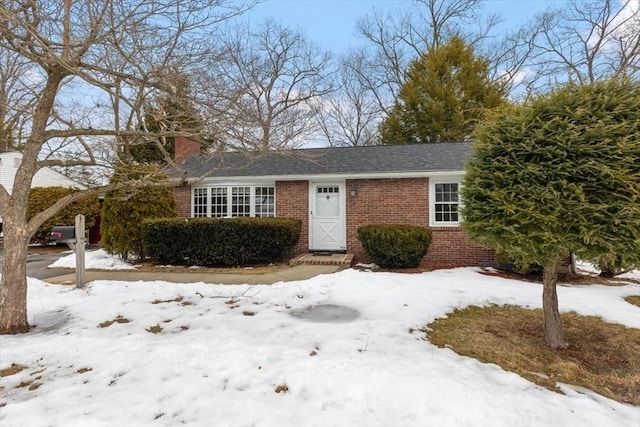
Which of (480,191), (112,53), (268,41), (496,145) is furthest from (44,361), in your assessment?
(268,41)

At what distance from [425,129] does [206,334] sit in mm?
19561

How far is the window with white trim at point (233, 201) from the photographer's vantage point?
38.2 ft

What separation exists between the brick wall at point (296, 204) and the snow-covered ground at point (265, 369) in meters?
5.03

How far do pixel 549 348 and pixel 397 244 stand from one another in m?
5.01

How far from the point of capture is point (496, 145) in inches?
172

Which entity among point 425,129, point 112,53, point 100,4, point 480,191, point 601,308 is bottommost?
point 601,308

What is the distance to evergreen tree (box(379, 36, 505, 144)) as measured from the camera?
20609 mm

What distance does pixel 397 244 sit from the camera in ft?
30.4

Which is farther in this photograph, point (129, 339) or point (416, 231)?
point (416, 231)

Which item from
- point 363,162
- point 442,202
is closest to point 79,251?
point 363,162

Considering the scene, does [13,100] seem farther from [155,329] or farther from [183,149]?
[183,149]

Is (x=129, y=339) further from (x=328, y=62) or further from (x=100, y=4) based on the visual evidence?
(x=328, y=62)

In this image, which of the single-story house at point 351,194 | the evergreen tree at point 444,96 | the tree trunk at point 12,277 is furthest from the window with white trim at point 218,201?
the evergreen tree at point 444,96

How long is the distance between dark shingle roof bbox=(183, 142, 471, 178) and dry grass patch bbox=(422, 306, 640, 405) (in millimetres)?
5314
